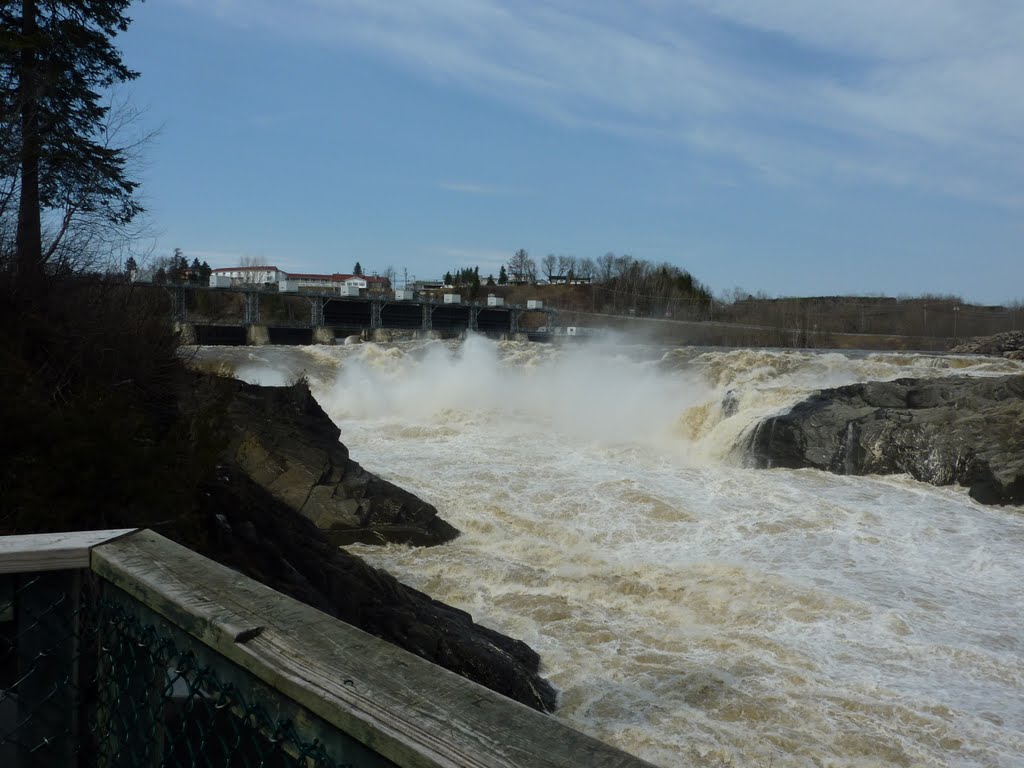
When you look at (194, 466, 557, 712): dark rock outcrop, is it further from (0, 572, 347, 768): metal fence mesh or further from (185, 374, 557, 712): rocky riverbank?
(0, 572, 347, 768): metal fence mesh

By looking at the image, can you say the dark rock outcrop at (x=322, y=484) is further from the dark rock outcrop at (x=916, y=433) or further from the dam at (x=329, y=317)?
the dam at (x=329, y=317)

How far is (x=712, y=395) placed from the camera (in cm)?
2664

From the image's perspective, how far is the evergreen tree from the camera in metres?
9.34

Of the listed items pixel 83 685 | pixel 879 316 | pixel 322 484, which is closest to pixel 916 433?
pixel 322 484

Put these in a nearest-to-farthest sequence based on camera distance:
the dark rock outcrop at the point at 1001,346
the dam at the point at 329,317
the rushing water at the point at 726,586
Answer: the rushing water at the point at 726,586
the dark rock outcrop at the point at 1001,346
the dam at the point at 329,317

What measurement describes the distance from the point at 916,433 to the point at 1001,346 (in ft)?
83.8

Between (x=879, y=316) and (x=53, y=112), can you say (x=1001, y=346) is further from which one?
(x=53, y=112)

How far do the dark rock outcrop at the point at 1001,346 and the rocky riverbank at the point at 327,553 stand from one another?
1375 inches

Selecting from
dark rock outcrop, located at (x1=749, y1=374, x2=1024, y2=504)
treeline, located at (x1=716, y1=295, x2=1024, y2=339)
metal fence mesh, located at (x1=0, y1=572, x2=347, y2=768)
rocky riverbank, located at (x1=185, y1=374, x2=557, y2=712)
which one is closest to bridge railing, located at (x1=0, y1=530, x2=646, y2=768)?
metal fence mesh, located at (x1=0, y1=572, x2=347, y2=768)

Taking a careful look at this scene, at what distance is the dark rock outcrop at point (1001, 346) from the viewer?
122ft

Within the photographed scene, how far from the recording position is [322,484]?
12.2 meters

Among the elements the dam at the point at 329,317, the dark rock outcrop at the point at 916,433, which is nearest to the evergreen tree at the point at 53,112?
the dark rock outcrop at the point at 916,433

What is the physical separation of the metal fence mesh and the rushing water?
5.16m

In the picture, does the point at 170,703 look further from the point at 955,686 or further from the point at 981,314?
the point at 981,314
